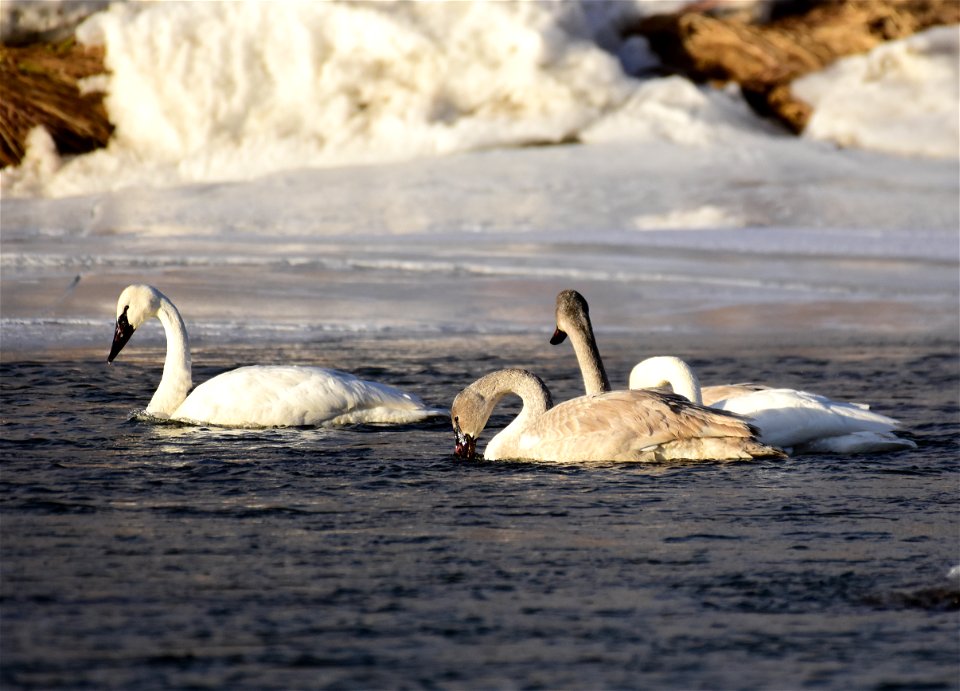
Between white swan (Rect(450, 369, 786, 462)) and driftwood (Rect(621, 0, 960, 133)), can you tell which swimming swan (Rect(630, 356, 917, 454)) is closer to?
white swan (Rect(450, 369, 786, 462))

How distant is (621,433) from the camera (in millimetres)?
7598

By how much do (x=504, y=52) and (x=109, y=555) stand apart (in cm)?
1447

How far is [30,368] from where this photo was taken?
991cm

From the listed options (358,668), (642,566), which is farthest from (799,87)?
(358,668)

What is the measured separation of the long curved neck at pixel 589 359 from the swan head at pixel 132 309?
2399 mm

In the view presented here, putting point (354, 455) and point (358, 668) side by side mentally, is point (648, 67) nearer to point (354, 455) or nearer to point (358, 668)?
point (354, 455)

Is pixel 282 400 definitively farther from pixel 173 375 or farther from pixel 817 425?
pixel 817 425

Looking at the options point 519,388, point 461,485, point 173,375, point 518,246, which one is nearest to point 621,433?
point 519,388

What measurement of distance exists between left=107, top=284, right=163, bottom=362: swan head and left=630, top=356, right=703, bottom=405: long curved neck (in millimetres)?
2769

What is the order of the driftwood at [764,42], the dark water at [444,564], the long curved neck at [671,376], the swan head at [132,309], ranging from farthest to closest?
1. the driftwood at [764,42]
2. the swan head at [132,309]
3. the long curved neck at [671,376]
4. the dark water at [444,564]

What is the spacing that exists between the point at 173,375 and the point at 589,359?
2.23m

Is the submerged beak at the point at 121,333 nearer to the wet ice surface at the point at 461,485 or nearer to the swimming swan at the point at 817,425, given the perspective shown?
the wet ice surface at the point at 461,485

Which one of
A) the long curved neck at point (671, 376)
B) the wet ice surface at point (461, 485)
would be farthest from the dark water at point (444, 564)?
the long curved neck at point (671, 376)

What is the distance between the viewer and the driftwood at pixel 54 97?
64.1ft
